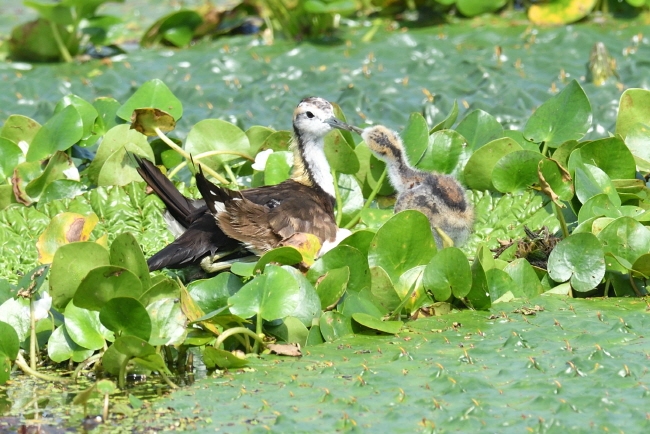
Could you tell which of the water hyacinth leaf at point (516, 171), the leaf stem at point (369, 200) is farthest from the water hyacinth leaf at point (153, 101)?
the water hyacinth leaf at point (516, 171)

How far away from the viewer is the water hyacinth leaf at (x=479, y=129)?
6660mm

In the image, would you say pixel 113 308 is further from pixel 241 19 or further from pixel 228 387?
pixel 241 19

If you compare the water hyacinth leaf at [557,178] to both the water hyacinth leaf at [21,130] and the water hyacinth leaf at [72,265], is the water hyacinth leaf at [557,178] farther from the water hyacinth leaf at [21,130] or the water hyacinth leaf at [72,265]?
the water hyacinth leaf at [21,130]

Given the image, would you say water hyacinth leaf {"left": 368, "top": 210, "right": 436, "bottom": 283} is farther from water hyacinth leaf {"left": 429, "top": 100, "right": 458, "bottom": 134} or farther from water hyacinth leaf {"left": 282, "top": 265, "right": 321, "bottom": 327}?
water hyacinth leaf {"left": 429, "top": 100, "right": 458, "bottom": 134}

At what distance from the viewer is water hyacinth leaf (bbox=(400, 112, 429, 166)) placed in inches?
257

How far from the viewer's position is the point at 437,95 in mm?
8406

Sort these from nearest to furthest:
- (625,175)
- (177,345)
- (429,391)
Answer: (429,391) < (177,345) < (625,175)

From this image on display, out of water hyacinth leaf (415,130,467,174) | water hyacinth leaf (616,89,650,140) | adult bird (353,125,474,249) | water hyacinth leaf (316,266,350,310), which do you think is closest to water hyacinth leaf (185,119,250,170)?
adult bird (353,125,474,249)

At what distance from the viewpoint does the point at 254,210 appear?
543 cm

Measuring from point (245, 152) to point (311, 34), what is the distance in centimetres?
316

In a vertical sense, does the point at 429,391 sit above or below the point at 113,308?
below

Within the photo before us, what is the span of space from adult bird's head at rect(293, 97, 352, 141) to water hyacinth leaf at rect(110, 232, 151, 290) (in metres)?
1.94

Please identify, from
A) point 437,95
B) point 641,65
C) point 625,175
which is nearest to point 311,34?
point 437,95

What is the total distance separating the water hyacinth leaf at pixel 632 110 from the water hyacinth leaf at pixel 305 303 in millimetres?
2656
